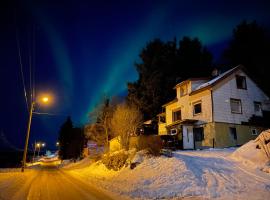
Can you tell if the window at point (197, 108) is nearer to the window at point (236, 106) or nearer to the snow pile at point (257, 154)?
the window at point (236, 106)

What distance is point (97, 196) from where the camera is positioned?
10766 mm

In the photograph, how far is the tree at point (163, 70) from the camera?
46444 millimetres

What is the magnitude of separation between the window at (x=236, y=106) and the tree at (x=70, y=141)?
4372 cm

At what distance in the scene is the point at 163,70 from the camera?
163 ft

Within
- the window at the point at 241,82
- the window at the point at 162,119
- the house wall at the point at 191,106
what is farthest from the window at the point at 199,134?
the window at the point at 162,119

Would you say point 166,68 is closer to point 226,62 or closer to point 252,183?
point 226,62

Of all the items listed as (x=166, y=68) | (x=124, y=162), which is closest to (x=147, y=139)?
(x=124, y=162)

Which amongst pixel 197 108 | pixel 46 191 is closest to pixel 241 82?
pixel 197 108

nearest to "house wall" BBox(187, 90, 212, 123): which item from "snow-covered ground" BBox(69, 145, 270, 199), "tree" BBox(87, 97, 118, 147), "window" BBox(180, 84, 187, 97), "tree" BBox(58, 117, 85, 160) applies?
"window" BBox(180, 84, 187, 97)

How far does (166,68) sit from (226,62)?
13384 millimetres

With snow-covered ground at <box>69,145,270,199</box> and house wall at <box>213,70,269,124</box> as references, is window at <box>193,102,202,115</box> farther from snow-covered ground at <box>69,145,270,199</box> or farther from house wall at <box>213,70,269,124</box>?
snow-covered ground at <box>69,145,270,199</box>

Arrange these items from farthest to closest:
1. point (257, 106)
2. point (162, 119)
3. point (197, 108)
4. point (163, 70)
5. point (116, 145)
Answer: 1. point (163, 70)
2. point (162, 119)
3. point (116, 145)
4. point (257, 106)
5. point (197, 108)

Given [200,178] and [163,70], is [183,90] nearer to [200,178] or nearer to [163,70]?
[163,70]

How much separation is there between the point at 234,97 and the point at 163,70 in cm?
2239
